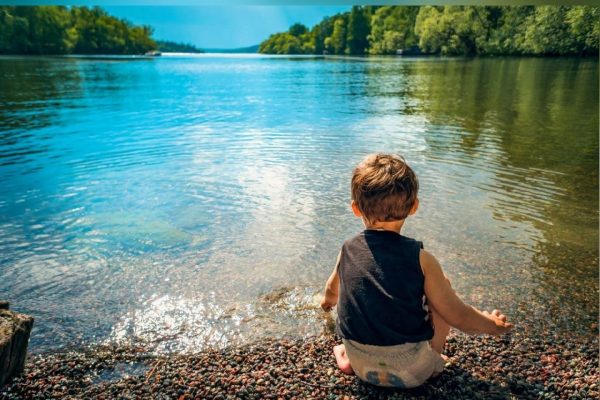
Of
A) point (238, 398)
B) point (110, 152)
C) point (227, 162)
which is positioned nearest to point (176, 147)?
point (110, 152)

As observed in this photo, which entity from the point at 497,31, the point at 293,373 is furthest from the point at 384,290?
the point at 497,31

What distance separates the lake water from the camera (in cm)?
505

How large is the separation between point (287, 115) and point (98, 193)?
12581mm

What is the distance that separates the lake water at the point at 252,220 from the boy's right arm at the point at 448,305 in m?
1.79

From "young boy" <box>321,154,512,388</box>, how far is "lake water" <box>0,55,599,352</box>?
145cm

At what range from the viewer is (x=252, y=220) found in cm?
800

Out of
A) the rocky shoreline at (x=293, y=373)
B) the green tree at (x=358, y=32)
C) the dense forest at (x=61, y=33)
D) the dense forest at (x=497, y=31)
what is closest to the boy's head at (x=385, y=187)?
the rocky shoreline at (x=293, y=373)

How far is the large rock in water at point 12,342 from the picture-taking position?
11.0 ft

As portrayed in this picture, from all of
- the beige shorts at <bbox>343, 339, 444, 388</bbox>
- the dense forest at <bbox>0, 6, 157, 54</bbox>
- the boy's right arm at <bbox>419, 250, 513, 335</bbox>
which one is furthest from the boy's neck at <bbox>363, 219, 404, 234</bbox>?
the dense forest at <bbox>0, 6, 157, 54</bbox>

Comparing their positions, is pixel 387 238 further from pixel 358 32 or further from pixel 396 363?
pixel 358 32

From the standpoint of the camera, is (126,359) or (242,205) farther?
(242,205)

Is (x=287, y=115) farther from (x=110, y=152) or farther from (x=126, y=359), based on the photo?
(x=126, y=359)

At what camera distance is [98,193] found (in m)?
9.53

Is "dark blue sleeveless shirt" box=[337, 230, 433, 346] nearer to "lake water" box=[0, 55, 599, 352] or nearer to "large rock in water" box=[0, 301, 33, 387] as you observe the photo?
"lake water" box=[0, 55, 599, 352]
